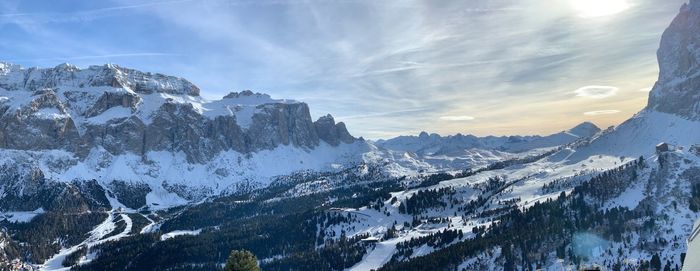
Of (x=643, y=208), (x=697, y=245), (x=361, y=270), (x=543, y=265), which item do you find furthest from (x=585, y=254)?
(x=697, y=245)

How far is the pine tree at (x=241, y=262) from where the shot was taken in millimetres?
40438

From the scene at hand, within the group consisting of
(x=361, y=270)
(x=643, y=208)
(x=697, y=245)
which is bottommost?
(x=361, y=270)

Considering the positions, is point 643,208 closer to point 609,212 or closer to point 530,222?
point 609,212

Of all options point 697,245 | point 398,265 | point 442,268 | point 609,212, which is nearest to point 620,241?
point 609,212

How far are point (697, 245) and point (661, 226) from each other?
177224 mm

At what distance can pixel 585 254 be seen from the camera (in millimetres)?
157500

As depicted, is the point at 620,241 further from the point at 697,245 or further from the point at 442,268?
the point at 697,245

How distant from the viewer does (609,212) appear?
191 m

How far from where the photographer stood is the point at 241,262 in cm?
4094

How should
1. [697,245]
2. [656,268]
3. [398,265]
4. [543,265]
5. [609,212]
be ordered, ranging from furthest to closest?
1. [609,212]
2. [398,265]
3. [543,265]
4. [656,268]
5. [697,245]

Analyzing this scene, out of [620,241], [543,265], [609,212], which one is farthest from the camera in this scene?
[609,212]

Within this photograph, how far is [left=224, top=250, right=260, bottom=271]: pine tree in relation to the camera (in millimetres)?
40438

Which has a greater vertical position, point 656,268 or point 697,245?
point 697,245

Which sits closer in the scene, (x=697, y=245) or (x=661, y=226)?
(x=697, y=245)
